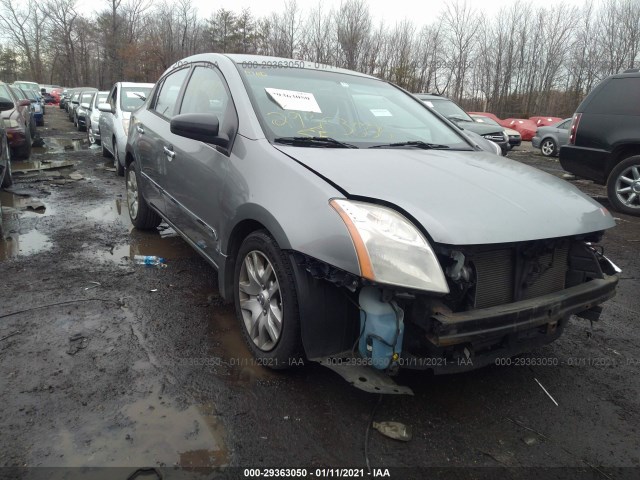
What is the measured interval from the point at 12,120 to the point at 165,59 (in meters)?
30.3

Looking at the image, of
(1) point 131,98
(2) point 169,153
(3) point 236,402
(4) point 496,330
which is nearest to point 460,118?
(1) point 131,98

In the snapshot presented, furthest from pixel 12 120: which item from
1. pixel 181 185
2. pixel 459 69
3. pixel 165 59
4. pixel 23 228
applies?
→ pixel 459 69

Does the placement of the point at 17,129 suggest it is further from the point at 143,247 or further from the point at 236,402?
the point at 236,402

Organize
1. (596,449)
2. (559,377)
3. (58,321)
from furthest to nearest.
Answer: (58,321), (559,377), (596,449)

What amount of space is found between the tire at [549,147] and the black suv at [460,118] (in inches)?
182

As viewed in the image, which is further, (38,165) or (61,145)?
(61,145)

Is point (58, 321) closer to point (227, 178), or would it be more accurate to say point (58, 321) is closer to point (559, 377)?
point (227, 178)

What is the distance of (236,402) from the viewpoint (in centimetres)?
238

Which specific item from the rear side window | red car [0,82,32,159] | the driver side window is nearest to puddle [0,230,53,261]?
the driver side window

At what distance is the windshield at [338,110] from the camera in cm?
294

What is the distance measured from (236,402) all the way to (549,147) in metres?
16.9

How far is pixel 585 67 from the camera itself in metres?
32.9

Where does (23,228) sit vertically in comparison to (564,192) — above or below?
below

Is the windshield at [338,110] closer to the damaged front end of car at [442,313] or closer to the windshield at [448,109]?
the damaged front end of car at [442,313]
